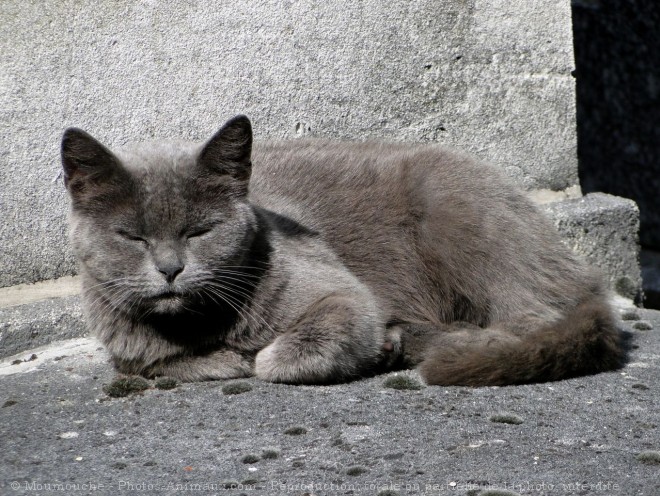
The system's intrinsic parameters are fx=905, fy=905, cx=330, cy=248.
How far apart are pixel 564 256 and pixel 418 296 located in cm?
61

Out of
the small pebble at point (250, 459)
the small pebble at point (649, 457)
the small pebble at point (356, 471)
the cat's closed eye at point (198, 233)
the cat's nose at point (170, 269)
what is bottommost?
the small pebble at point (649, 457)

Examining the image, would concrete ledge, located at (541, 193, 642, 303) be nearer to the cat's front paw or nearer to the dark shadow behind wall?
the cat's front paw

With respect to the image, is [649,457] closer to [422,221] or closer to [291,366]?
[291,366]

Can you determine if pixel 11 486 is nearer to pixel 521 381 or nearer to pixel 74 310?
pixel 74 310

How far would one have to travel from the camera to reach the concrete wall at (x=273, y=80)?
3.67 meters

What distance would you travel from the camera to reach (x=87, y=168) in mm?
2957

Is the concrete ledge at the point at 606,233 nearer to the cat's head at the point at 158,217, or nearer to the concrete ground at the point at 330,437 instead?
the concrete ground at the point at 330,437

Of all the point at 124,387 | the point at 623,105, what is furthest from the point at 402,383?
the point at 623,105

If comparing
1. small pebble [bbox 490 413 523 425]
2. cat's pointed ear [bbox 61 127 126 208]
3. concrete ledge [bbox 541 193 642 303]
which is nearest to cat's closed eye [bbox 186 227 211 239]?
cat's pointed ear [bbox 61 127 126 208]

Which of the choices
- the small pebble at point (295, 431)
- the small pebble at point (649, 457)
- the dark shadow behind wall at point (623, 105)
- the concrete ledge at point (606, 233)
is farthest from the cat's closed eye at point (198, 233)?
the dark shadow behind wall at point (623, 105)

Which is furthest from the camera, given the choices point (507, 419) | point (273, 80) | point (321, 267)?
point (273, 80)

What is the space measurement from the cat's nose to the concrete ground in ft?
1.36

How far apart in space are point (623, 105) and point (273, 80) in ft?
11.3

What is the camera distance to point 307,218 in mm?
3584
